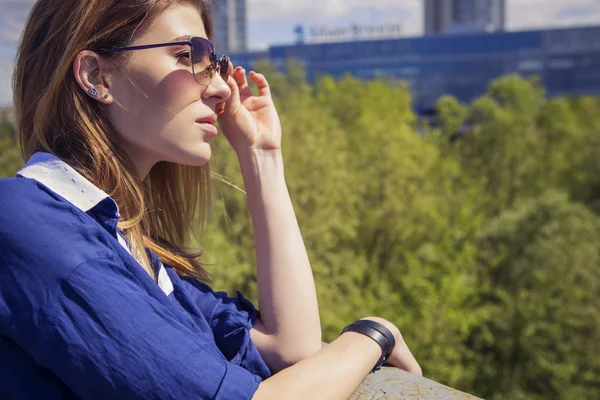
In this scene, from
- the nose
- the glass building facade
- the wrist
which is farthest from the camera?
the glass building facade

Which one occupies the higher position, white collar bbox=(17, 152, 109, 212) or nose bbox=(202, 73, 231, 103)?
nose bbox=(202, 73, 231, 103)

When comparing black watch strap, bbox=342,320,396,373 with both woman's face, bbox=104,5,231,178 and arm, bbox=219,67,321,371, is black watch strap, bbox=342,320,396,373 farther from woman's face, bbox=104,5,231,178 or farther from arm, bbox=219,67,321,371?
woman's face, bbox=104,5,231,178

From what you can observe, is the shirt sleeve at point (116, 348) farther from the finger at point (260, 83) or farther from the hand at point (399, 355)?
the finger at point (260, 83)

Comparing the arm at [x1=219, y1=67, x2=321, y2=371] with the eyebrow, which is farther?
the arm at [x1=219, y1=67, x2=321, y2=371]

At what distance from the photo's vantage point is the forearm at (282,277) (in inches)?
72.9

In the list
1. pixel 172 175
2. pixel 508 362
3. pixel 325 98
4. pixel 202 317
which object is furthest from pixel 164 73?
pixel 325 98

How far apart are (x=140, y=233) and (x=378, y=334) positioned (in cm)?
62

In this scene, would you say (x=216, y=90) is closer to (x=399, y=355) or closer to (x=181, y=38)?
(x=181, y=38)

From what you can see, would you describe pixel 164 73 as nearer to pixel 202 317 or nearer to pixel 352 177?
pixel 202 317

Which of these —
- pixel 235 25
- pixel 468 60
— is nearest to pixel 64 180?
pixel 468 60

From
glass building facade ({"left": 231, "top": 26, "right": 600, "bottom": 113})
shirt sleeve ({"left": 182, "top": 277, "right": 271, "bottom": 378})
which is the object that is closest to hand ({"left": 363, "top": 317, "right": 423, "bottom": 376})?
shirt sleeve ({"left": 182, "top": 277, "right": 271, "bottom": 378})

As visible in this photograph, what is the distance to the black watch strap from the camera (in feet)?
5.78

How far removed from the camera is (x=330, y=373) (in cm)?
157

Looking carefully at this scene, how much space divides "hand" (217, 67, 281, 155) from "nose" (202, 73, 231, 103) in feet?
0.76
